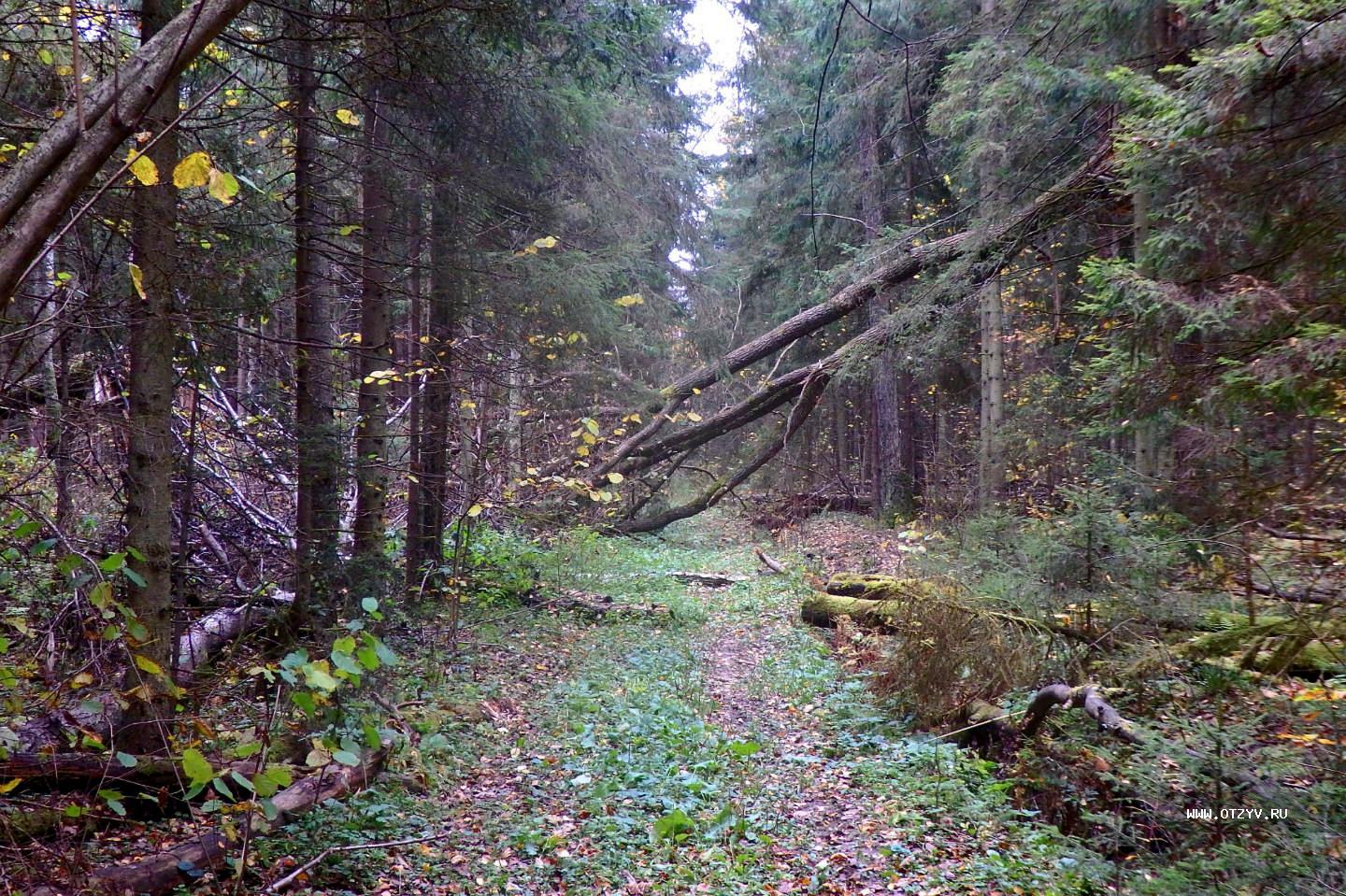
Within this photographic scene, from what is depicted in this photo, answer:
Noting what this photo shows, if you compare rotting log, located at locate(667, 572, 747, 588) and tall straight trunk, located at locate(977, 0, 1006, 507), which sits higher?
tall straight trunk, located at locate(977, 0, 1006, 507)

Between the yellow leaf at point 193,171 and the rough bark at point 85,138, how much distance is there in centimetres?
38

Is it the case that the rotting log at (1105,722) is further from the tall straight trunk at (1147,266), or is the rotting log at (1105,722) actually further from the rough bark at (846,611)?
the rough bark at (846,611)

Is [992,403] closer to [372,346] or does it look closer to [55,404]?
[372,346]

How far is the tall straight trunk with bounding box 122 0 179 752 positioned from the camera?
172 inches

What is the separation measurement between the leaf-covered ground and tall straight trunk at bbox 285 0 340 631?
4.45 feet

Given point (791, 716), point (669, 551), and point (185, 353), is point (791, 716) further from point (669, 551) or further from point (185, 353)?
point (669, 551)

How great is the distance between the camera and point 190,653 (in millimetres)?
6129

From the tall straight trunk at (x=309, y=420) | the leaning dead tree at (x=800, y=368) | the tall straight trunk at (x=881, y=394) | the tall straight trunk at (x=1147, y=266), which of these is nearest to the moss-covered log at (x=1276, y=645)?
the tall straight trunk at (x=1147, y=266)

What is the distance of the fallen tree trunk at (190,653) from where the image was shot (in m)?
4.12

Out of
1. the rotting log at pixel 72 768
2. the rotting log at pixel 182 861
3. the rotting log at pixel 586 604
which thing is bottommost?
the rotting log at pixel 182 861

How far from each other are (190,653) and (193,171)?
204 inches

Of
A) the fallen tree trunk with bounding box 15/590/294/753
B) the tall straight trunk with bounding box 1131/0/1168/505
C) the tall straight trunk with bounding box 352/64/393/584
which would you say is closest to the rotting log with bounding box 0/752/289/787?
the fallen tree trunk with bounding box 15/590/294/753

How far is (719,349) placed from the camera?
18438 mm

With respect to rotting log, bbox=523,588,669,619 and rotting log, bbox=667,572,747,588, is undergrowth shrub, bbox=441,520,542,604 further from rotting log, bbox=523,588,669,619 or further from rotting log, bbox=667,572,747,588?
rotting log, bbox=667,572,747,588
